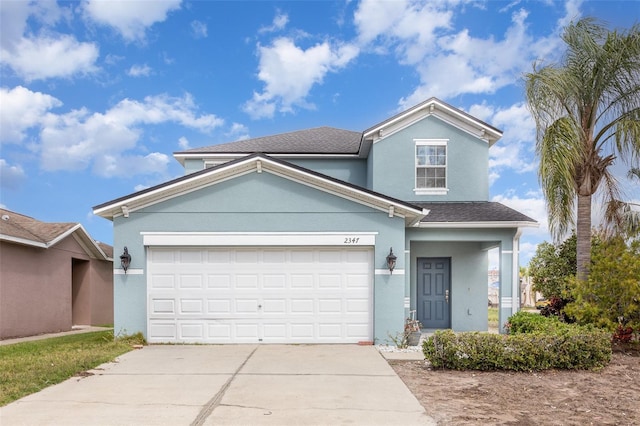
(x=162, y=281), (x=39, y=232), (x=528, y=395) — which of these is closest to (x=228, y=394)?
(x=528, y=395)

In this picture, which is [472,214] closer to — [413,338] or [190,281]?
[413,338]

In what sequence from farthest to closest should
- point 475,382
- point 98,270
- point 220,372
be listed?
point 98,270, point 220,372, point 475,382

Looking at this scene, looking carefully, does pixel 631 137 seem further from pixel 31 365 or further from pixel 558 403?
pixel 31 365

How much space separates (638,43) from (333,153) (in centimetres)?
908

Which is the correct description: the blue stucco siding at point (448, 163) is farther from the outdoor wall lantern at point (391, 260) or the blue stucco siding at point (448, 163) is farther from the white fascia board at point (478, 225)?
the outdoor wall lantern at point (391, 260)

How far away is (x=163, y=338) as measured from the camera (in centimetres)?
1219

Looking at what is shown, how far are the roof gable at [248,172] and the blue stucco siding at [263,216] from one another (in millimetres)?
128

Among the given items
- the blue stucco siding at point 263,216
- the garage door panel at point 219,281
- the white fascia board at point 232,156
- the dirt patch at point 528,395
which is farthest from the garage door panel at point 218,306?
the white fascia board at point 232,156

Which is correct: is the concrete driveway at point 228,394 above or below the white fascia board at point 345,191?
below

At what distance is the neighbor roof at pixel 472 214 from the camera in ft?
44.1

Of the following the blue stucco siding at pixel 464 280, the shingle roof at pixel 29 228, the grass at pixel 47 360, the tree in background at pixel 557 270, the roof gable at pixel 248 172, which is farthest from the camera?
the blue stucco siding at pixel 464 280

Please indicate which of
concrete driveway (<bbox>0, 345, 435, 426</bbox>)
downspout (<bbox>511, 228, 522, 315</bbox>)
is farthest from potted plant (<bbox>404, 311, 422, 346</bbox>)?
downspout (<bbox>511, 228, 522, 315</bbox>)

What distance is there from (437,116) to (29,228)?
552 inches

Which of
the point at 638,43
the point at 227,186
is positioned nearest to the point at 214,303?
the point at 227,186
